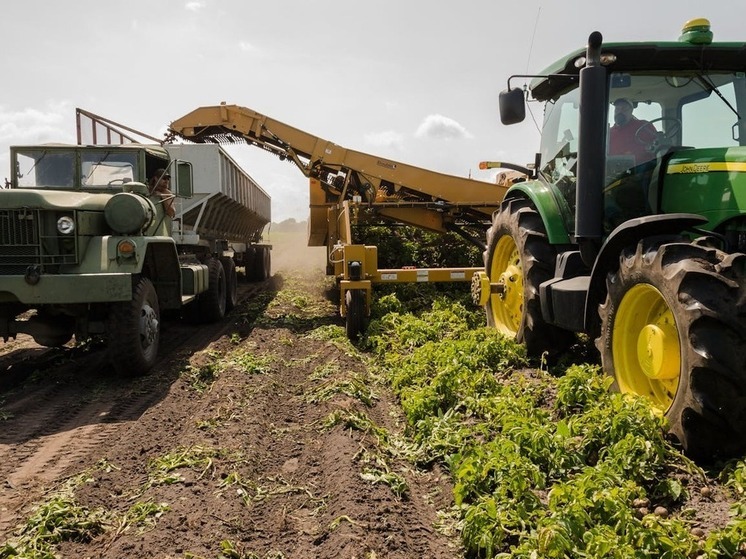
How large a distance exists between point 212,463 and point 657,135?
4002 mm

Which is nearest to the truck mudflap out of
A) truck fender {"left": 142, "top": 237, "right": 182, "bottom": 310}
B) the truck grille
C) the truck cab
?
the truck cab

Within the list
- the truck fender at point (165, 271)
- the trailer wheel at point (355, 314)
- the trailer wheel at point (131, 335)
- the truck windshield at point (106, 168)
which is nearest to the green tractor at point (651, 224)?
the trailer wheel at point (355, 314)

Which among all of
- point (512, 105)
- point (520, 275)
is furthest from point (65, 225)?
point (520, 275)

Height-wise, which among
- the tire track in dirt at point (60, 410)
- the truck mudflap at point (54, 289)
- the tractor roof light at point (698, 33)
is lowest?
the tire track in dirt at point (60, 410)

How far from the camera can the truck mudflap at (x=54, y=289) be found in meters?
5.63

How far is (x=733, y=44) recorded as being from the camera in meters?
4.43

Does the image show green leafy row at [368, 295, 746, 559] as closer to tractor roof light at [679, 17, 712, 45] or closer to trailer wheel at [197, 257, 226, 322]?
tractor roof light at [679, 17, 712, 45]

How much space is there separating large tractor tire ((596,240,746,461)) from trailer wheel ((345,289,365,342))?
14.1 ft

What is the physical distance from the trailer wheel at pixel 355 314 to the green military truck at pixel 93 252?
2.13m

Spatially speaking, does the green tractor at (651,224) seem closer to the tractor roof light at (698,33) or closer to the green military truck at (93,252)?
the tractor roof light at (698,33)

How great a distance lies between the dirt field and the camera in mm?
2953

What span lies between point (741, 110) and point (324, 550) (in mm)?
4270

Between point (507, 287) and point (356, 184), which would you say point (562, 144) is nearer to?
point (507, 287)

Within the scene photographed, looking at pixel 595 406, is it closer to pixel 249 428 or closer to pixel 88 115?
pixel 249 428
